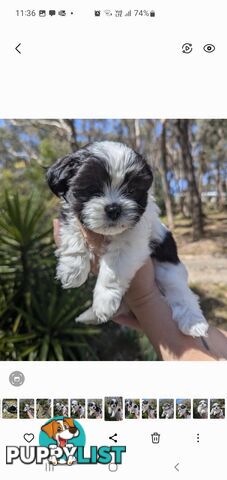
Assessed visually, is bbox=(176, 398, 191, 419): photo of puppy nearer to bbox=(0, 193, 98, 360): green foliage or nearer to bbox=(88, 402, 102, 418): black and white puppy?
bbox=(88, 402, 102, 418): black and white puppy

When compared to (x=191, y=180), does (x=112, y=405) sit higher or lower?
lower

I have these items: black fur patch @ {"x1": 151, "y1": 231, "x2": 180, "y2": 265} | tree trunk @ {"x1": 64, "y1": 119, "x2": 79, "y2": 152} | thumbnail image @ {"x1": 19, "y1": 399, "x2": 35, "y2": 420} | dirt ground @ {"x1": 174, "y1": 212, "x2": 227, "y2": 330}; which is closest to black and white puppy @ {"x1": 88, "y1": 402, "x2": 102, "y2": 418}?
thumbnail image @ {"x1": 19, "y1": 399, "x2": 35, "y2": 420}

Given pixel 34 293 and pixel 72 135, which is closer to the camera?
pixel 72 135

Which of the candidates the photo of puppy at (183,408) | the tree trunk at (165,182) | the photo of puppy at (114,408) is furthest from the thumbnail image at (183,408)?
the tree trunk at (165,182)

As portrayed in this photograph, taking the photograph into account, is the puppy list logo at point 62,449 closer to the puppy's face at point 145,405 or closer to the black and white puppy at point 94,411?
the black and white puppy at point 94,411

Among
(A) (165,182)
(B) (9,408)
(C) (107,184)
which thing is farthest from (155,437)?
(A) (165,182)

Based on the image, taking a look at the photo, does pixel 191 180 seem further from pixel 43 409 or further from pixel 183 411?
pixel 43 409
